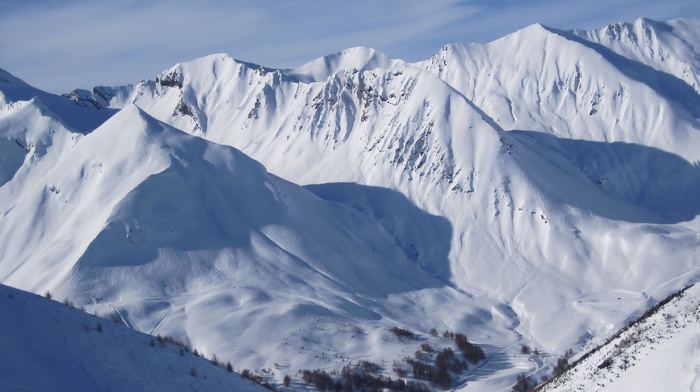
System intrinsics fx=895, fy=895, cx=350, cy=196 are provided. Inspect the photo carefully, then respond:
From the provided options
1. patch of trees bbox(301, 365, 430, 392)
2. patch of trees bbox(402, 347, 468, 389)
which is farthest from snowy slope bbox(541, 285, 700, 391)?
patch of trees bbox(402, 347, 468, 389)

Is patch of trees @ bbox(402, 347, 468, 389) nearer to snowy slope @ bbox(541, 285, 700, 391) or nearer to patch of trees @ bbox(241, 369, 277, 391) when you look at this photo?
patch of trees @ bbox(241, 369, 277, 391)

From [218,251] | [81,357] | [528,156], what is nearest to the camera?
[81,357]

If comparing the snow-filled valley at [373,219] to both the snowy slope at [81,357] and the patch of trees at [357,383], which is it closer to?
the patch of trees at [357,383]

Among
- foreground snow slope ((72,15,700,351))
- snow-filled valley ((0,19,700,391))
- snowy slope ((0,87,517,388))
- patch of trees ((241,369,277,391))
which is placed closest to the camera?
patch of trees ((241,369,277,391))

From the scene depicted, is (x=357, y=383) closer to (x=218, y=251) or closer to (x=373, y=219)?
(x=218, y=251)

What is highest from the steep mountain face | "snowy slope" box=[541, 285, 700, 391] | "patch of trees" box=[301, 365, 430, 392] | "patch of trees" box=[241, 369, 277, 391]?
the steep mountain face

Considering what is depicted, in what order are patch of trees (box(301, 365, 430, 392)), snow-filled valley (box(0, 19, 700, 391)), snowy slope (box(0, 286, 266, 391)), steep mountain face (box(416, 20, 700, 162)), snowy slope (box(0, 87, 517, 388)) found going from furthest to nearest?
steep mountain face (box(416, 20, 700, 162))
snow-filled valley (box(0, 19, 700, 391))
snowy slope (box(0, 87, 517, 388))
patch of trees (box(301, 365, 430, 392))
snowy slope (box(0, 286, 266, 391))

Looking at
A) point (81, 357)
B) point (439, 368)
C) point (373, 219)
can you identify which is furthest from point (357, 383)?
point (373, 219)
